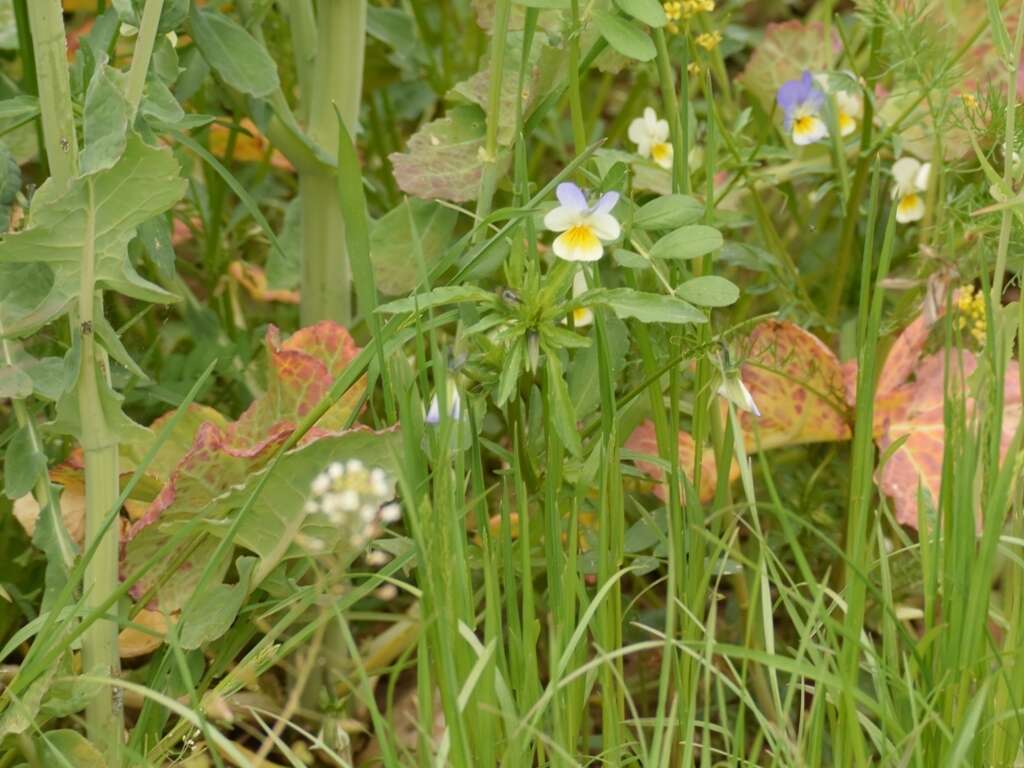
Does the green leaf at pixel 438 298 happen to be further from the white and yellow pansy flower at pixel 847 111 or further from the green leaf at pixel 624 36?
the white and yellow pansy flower at pixel 847 111

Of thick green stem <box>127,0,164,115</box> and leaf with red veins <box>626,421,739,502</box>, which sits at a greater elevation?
thick green stem <box>127,0,164,115</box>

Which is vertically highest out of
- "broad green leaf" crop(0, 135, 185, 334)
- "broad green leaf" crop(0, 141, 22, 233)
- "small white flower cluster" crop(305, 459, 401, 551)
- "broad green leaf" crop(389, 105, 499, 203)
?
"broad green leaf" crop(389, 105, 499, 203)

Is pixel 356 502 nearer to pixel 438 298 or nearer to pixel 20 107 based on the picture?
pixel 438 298

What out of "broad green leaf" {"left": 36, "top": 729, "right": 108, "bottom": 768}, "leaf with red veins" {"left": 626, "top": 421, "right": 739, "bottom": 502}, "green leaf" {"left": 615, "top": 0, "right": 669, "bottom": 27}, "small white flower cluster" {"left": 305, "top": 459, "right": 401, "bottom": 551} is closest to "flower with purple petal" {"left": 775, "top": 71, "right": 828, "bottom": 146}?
"leaf with red veins" {"left": 626, "top": 421, "right": 739, "bottom": 502}

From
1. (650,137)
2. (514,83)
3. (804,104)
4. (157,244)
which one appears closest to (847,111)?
(804,104)

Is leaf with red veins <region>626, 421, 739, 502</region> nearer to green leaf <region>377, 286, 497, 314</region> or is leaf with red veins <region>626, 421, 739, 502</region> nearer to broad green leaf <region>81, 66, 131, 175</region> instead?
green leaf <region>377, 286, 497, 314</region>

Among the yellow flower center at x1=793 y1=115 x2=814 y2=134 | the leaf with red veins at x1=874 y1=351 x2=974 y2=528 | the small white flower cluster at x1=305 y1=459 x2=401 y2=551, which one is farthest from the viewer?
the yellow flower center at x1=793 y1=115 x2=814 y2=134

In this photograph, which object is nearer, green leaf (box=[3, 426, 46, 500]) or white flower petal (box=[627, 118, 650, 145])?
green leaf (box=[3, 426, 46, 500])

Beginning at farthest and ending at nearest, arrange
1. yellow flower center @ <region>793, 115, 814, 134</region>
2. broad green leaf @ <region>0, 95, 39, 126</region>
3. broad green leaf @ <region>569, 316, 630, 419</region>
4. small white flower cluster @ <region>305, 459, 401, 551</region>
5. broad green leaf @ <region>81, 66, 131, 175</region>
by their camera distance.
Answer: yellow flower center @ <region>793, 115, 814, 134</region>, broad green leaf @ <region>569, 316, 630, 419</region>, broad green leaf @ <region>0, 95, 39, 126</region>, broad green leaf @ <region>81, 66, 131, 175</region>, small white flower cluster @ <region>305, 459, 401, 551</region>
